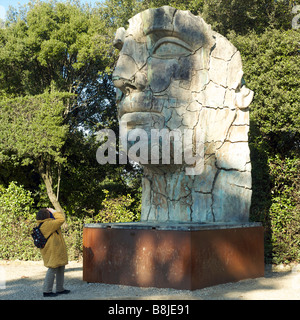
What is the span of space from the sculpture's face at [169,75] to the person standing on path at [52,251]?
1915mm

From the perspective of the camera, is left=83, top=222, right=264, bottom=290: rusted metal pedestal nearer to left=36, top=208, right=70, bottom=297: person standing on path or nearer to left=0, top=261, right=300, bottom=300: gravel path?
left=0, top=261, right=300, bottom=300: gravel path

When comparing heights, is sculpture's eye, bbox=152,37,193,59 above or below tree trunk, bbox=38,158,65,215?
above

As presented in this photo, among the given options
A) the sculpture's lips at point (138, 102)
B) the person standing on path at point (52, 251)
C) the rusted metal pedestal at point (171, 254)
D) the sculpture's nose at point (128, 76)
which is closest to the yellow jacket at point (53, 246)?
the person standing on path at point (52, 251)

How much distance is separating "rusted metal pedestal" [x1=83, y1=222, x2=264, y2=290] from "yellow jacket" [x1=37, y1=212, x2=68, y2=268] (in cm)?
83

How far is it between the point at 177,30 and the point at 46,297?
414cm

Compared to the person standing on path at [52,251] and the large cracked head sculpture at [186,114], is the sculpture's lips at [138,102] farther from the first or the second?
the person standing on path at [52,251]

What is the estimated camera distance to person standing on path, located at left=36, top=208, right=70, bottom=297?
206 inches

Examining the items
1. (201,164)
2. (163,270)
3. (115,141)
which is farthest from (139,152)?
(115,141)

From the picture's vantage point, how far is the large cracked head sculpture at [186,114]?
640cm

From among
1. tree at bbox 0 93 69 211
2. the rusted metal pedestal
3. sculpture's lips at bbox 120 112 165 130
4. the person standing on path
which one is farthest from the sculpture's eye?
tree at bbox 0 93 69 211

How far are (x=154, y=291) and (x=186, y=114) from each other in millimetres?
2636

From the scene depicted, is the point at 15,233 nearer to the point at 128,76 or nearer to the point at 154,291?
the point at 128,76

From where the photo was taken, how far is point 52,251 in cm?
524

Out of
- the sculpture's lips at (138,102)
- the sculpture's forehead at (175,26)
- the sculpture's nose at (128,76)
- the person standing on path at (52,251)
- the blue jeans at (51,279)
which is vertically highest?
the sculpture's forehead at (175,26)
